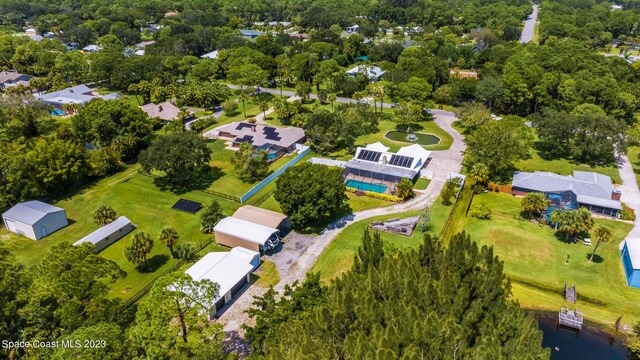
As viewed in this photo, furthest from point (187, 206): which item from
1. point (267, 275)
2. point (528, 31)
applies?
point (528, 31)

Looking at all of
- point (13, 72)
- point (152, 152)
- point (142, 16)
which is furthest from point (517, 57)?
point (142, 16)

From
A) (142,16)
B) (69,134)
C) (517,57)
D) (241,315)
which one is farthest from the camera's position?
(142,16)

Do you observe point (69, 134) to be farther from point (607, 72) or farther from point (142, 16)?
point (142, 16)

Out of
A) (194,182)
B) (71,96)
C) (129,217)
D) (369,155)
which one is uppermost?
(369,155)

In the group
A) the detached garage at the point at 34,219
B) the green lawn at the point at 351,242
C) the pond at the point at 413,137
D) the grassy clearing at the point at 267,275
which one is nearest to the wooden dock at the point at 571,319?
the green lawn at the point at 351,242

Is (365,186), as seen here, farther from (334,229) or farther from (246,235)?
(246,235)

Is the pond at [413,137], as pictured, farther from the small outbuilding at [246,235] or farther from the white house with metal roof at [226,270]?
the white house with metal roof at [226,270]
